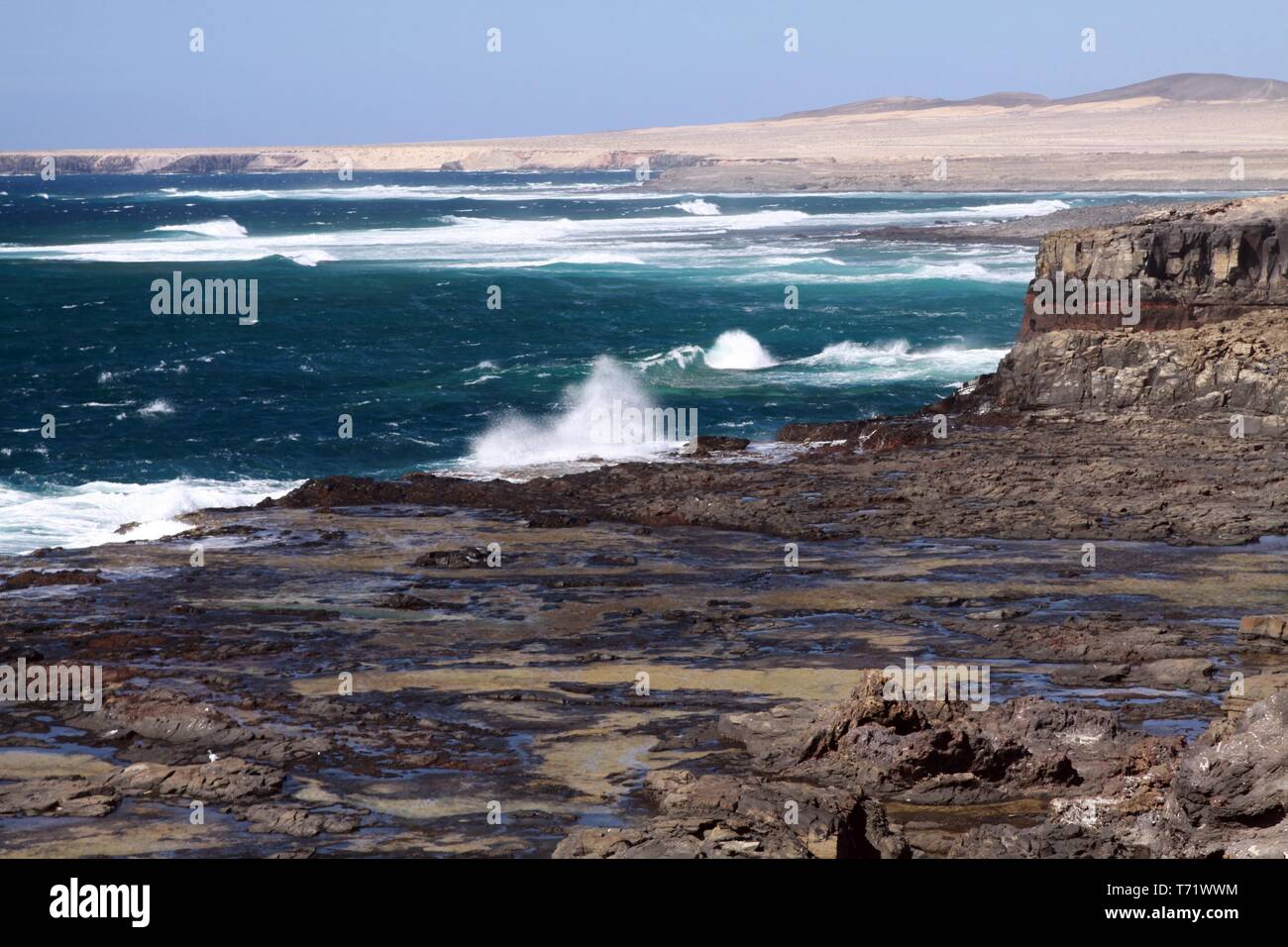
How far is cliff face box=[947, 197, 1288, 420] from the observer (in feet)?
103

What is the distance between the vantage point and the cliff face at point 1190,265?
1293 inches

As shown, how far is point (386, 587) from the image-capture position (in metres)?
20.9

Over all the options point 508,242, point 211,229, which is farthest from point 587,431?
point 211,229

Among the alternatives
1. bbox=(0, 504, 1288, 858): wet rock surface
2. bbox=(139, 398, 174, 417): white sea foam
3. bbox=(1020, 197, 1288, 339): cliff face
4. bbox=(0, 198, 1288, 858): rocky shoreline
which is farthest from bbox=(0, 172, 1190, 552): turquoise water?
bbox=(0, 504, 1288, 858): wet rock surface

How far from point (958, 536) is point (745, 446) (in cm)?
921

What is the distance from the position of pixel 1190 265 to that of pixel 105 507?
72.1 feet

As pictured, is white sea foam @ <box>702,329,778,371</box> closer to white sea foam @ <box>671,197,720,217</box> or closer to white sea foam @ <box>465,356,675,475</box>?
white sea foam @ <box>465,356,675,475</box>

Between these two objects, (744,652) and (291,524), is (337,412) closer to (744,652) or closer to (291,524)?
(291,524)

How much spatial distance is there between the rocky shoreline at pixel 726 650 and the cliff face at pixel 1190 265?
502 millimetres

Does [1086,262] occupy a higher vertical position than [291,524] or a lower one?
higher

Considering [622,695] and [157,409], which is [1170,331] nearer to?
[622,695]

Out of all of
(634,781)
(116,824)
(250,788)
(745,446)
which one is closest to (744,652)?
(634,781)

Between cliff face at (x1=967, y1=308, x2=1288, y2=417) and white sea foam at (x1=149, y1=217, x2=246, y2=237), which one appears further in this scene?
white sea foam at (x1=149, y1=217, x2=246, y2=237)

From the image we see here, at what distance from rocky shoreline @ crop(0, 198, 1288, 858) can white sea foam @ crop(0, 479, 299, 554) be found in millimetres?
1947
